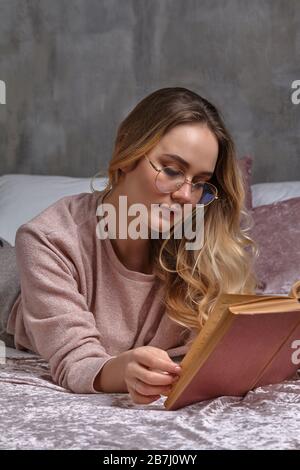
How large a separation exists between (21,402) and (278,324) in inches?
18.3

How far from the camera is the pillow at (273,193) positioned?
2559 millimetres

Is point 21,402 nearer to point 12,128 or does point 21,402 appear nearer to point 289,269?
point 289,269

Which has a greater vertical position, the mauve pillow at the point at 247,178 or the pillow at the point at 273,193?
the mauve pillow at the point at 247,178

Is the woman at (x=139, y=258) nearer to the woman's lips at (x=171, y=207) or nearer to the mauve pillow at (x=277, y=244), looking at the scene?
the woman's lips at (x=171, y=207)

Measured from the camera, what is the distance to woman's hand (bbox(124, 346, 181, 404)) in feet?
4.40

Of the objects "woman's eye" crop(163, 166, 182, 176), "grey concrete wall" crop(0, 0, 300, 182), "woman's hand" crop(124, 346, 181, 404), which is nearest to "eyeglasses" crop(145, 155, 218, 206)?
"woman's eye" crop(163, 166, 182, 176)

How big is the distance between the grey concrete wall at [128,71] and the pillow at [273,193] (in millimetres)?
371

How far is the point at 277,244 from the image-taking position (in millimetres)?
2189

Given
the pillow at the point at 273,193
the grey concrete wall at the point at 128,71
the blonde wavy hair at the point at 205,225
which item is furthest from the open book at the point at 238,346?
the grey concrete wall at the point at 128,71

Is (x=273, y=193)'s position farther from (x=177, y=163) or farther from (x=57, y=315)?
(x=57, y=315)

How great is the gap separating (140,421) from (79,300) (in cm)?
43

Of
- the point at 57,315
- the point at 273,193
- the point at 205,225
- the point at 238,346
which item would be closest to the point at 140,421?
the point at 238,346

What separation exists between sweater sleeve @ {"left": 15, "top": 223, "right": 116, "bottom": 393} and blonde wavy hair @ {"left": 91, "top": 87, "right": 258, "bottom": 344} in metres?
0.22
